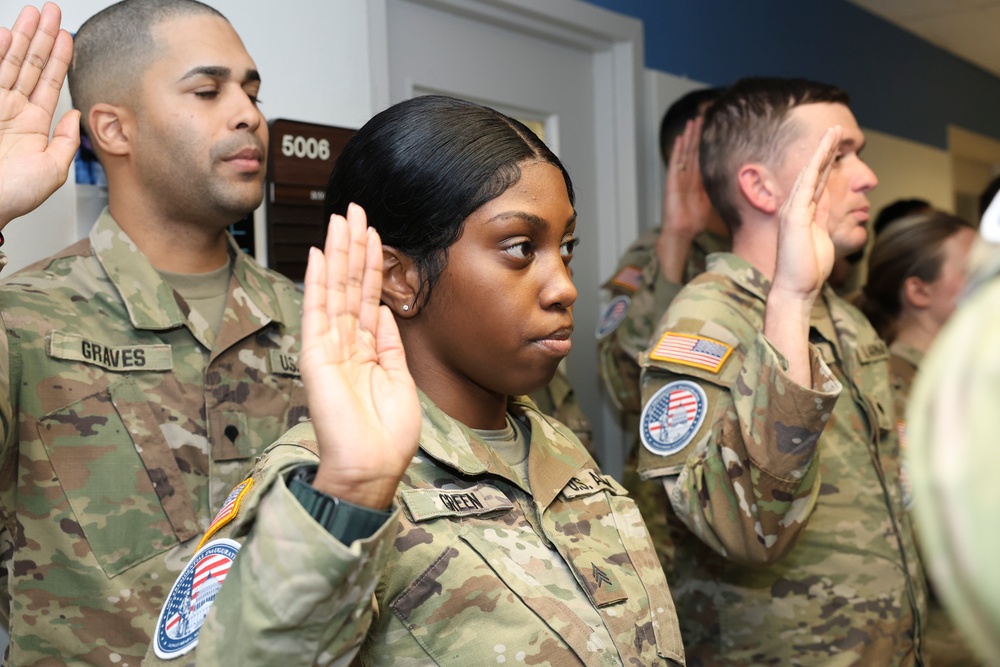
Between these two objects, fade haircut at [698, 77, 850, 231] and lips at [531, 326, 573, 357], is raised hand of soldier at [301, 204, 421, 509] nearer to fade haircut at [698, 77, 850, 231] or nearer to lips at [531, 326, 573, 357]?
lips at [531, 326, 573, 357]

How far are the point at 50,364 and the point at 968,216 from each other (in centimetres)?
644

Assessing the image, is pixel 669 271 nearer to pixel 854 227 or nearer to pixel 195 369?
pixel 854 227

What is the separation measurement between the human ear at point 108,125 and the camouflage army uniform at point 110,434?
12cm

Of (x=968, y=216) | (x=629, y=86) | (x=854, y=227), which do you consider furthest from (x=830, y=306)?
(x=968, y=216)

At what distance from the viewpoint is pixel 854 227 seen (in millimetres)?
1835

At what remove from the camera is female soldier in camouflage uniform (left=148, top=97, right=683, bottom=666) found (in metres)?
0.81

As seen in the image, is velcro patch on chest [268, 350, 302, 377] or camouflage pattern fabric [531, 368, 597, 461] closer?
velcro patch on chest [268, 350, 302, 377]

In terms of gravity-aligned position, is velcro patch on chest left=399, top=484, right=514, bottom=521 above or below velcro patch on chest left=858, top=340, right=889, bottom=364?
below

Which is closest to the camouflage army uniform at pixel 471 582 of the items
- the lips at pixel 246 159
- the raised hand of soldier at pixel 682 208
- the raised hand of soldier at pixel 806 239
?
the raised hand of soldier at pixel 806 239

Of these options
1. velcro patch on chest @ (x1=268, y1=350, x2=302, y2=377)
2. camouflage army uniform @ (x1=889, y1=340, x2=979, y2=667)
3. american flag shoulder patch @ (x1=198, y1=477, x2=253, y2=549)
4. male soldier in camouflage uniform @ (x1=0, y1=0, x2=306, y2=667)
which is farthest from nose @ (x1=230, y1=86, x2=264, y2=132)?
camouflage army uniform @ (x1=889, y1=340, x2=979, y2=667)

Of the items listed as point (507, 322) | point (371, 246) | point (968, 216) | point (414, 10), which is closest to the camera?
point (371, 246)

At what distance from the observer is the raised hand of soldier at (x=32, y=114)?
1.39m

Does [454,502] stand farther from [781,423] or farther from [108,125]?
[108,125]

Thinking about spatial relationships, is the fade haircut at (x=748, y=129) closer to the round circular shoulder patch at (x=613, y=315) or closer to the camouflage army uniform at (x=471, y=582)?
the round circular shoulder patch at (x=613, y=315)
